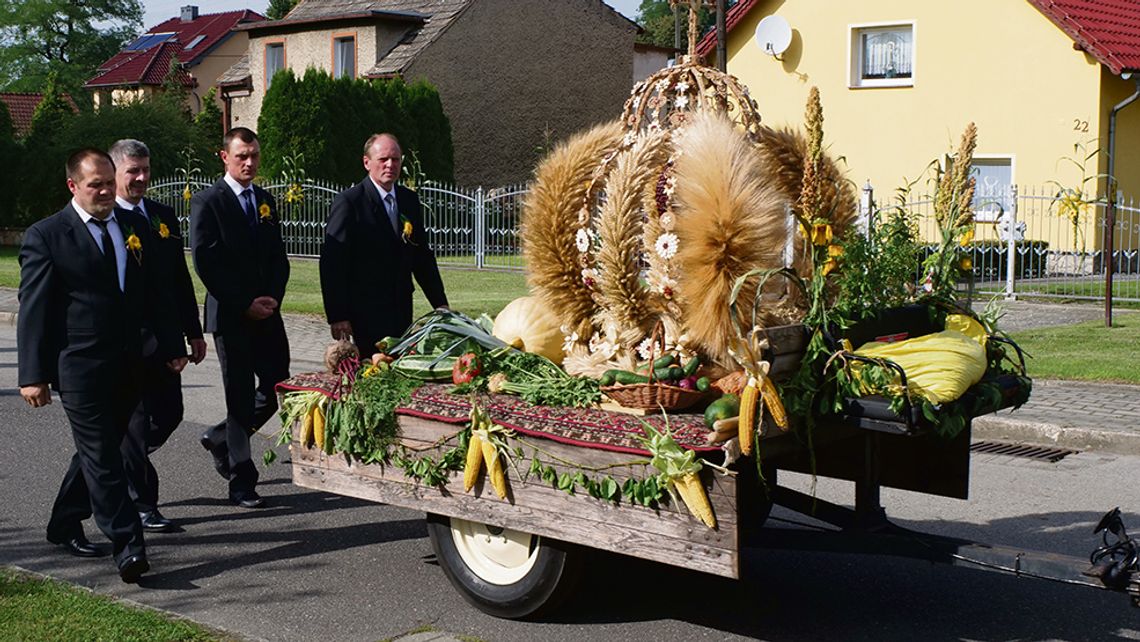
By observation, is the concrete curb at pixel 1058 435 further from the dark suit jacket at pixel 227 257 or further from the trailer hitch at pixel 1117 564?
the dark suit jacket at pixel 227 257

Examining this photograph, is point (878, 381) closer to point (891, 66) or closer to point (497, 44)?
point (891, 66)

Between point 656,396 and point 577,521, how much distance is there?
0.54 m

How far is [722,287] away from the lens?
4.61 m

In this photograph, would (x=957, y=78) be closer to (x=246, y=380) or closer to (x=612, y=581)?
(x=246, y=380)

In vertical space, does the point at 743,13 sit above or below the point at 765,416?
above

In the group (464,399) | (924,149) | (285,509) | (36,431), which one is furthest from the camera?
(924,149)

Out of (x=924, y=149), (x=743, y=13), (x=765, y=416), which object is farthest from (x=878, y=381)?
(x=743, y=13)

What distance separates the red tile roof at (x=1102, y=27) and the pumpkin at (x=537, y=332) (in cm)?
1876

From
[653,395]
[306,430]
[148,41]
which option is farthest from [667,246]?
[148,41]

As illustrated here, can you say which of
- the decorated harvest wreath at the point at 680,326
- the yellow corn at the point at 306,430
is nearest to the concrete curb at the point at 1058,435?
the decorated harvest wreath at the point at 680,326

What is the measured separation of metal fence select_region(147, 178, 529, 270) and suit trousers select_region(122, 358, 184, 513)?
51.9 ft

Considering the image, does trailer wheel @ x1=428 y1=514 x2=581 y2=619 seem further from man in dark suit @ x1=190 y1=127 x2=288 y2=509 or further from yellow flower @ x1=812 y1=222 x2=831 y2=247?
man in dark suit @ x1=190 y1=127 x2=288 y2=509

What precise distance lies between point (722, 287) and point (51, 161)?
98.9ft

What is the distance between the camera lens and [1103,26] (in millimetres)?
22797
